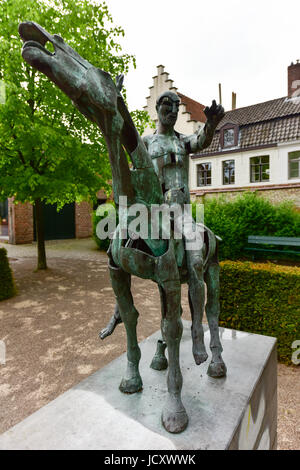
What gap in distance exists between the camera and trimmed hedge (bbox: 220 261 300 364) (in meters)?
4.51

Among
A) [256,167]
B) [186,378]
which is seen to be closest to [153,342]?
[186,378]

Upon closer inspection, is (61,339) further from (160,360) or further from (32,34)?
(32,34)

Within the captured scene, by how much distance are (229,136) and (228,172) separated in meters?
2.21

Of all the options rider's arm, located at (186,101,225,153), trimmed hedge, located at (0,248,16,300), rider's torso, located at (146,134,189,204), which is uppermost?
rider's arm, located at (186,101,225,153)

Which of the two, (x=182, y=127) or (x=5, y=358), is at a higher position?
(x=182, y=127)

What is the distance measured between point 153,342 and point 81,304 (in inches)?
165

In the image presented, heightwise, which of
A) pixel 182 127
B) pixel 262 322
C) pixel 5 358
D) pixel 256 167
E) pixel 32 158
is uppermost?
pixel 182 127

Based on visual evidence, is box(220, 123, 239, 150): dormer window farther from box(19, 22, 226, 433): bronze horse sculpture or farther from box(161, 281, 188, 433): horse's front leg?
box(161, 281, 188, 433): horse's front leg

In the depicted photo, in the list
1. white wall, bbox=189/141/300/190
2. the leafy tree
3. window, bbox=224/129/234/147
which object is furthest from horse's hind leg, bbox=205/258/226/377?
window, bbox=224/129/234/147

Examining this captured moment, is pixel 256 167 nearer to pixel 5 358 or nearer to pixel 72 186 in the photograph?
pixel 72 186

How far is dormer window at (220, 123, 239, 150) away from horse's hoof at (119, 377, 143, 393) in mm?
17286

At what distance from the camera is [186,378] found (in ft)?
7.74

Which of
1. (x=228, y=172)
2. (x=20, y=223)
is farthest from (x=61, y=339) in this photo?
(x=228, y=172)
